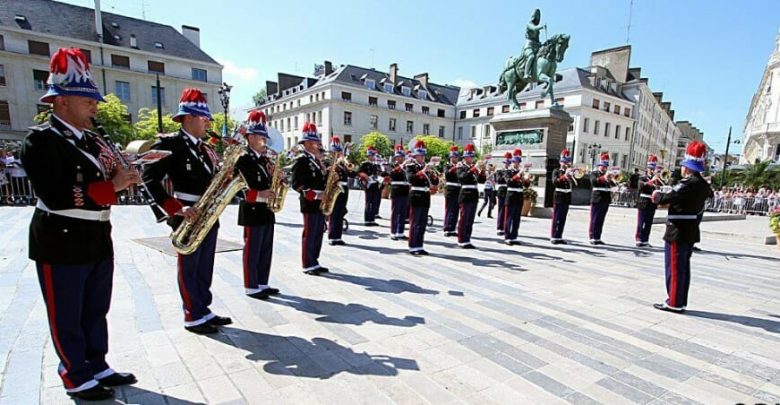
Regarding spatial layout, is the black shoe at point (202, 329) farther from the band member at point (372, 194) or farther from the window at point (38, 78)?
the window at point (38, 78)

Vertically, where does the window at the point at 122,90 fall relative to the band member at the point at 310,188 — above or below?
above

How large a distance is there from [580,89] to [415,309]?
52.1 m

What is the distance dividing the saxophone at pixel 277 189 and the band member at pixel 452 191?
4915 mm

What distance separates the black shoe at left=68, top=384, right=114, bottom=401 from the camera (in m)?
2.77

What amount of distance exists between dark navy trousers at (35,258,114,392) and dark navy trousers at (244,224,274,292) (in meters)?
1.92

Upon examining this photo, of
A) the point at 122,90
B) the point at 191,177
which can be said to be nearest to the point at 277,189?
the point at 191,177

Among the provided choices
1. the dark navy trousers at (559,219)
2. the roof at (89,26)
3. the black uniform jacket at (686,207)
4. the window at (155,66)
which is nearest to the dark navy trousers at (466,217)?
the dark navy trousers at (559,219)

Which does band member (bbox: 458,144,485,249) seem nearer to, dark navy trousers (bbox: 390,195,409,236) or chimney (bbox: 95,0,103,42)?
dark navy trousers (bbox: 390,195,409,236)

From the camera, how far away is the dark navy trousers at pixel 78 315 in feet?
8.69

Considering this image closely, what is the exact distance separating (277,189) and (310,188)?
1100 millimetres

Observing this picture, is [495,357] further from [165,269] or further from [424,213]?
[165,269]

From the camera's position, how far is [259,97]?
72500 mm

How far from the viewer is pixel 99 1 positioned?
1601 inches

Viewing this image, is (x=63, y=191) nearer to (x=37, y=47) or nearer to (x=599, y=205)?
(x=599, y=205)
